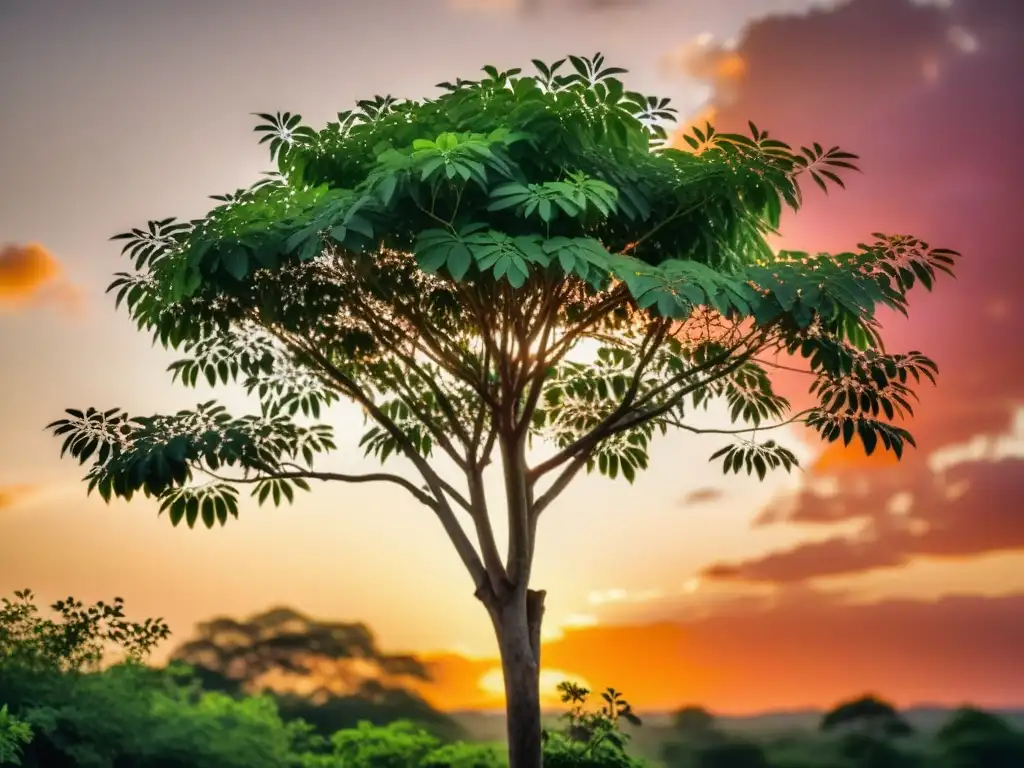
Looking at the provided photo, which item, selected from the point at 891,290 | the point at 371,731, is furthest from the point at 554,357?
the point at 371,731

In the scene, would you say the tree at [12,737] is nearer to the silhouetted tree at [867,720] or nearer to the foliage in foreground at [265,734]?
the foliage in foreground at [265,734]

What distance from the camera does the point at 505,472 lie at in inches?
315

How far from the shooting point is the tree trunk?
7777 mm

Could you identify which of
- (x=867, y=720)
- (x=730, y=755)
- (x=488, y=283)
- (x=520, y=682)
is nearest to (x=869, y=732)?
(x=867, y=720)

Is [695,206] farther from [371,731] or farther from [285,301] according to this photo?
[371,731]

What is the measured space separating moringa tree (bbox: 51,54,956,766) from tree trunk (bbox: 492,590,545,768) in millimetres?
16

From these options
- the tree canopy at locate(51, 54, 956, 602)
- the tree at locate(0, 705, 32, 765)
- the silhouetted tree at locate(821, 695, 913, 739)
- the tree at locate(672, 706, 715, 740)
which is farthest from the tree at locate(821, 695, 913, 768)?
the tree at locate(0, 705, 32, 765)

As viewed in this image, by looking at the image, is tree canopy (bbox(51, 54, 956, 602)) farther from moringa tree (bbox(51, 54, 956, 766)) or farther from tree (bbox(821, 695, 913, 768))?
tree (bbox(821, 695, 913, 768))

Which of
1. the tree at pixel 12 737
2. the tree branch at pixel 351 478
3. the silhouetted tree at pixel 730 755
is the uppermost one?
the tree branch at pixel 351 478

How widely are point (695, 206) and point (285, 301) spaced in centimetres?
272

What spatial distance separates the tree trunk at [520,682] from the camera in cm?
778

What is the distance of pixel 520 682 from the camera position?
780cm

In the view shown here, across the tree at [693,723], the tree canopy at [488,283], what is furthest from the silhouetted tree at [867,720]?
the tree canopy at [488,283]

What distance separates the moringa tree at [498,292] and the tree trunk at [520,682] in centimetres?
2
